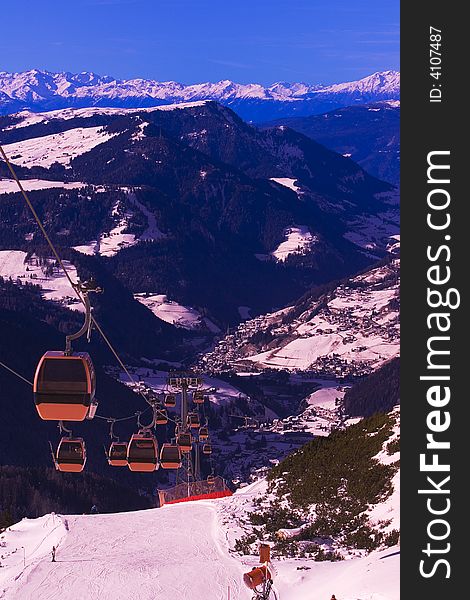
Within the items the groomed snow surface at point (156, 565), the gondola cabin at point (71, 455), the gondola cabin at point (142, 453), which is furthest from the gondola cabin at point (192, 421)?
the gondola cabin at point (71, 455)

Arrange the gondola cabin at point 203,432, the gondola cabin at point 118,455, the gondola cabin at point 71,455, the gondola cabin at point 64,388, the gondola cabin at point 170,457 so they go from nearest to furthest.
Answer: the gondola cabin at point 64,388
the gondola cabin at point 71,455
the gondola cabin at point 118,455
the gondola cabin at point 170,457
the gondola cabin at point 203,432

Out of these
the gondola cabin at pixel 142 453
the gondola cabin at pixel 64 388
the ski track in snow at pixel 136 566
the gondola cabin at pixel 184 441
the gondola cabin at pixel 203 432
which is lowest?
the ski track in snow at pixel 136 566

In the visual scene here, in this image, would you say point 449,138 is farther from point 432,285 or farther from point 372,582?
point 372,582

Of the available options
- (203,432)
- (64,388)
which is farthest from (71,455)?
(203,432)

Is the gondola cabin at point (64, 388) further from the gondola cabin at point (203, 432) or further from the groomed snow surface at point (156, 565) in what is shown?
the gondola cabin at point (203, 432)

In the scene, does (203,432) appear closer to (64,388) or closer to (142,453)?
(142,453)

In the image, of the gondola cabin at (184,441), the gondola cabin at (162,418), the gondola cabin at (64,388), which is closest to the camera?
the gondola cabin at (64,388)

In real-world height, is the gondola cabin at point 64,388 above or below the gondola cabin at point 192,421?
above

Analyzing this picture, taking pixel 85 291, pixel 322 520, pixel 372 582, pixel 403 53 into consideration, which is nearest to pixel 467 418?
pixel 403 53
